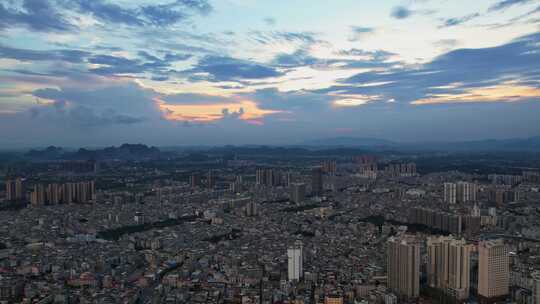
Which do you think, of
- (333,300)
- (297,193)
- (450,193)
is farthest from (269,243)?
(450,193)

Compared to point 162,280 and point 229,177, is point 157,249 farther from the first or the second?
point 229,177

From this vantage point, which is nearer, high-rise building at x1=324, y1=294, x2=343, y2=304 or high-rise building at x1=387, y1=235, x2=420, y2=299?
high-rise building at x1=324, y1=294, x2=343, y2=304

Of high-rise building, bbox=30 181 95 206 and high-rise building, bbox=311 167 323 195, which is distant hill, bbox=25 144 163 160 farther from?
high-rise building, bbox=311 167 323 195

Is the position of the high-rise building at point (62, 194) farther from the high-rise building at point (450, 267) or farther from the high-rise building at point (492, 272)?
the high-rise building at point (492, 272)

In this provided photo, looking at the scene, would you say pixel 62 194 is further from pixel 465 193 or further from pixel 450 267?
pixel 465 193

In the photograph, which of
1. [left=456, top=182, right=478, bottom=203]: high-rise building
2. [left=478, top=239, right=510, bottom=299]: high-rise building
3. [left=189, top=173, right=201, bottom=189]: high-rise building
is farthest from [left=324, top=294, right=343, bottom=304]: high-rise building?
[left=189, top=173, right=201, bottom=189]: high-rise building

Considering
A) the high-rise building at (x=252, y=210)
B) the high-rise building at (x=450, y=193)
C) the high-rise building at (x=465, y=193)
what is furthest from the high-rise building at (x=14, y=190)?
the high-rise building at (x=465, y=193)

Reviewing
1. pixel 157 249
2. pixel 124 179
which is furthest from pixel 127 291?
pixel 124 179
